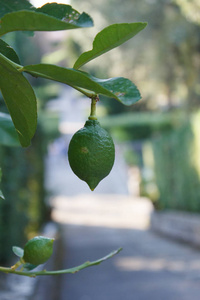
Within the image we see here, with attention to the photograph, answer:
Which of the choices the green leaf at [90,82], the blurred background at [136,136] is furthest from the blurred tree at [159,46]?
the green leaf at [90,82]

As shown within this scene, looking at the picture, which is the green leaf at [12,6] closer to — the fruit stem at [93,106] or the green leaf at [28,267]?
the fruit stem at [93,106]

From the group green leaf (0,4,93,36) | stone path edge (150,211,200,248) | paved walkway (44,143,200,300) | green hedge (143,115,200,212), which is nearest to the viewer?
green leaf (0,4,93,36)

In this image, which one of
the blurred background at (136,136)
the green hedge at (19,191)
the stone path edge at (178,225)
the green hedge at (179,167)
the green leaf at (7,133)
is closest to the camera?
the green leaf at (7,133)

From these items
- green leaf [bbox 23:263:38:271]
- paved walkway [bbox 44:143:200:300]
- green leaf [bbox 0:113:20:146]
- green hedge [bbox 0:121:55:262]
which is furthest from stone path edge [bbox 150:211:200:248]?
green leaf [bbox 23:263:38:271]

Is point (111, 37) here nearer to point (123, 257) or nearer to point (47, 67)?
point (47, 67)

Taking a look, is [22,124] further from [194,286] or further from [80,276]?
[80,276]

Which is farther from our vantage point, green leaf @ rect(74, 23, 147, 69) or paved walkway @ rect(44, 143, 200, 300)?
paved walkway @ rect(44, 143, 200, 300)

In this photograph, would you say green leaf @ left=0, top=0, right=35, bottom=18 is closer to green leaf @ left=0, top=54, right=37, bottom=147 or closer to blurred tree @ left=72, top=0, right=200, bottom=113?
green leaf @ left=0, top=54, right=37, bottom=147
